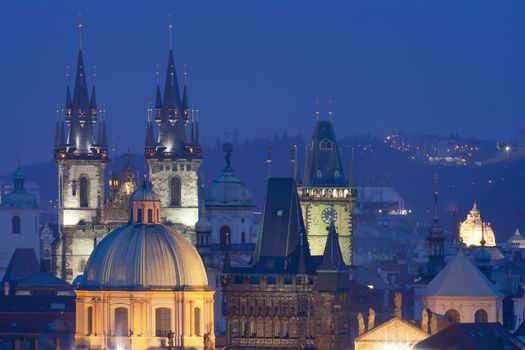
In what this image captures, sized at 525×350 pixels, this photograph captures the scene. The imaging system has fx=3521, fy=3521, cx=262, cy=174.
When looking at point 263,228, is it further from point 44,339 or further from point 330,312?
point 44,339

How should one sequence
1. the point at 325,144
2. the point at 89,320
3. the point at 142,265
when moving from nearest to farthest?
the point at 142,265
the point at 89,320
the point at 325,144

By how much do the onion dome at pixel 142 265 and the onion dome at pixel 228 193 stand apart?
4444 cm

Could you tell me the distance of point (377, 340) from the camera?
142 m

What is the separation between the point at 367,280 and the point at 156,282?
47305 millimetres

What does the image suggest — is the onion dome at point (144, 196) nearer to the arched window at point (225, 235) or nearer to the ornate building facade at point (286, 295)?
the ornate building facade at point (286, 295)

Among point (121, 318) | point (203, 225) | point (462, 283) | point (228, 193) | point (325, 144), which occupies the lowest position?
point (121, 318)

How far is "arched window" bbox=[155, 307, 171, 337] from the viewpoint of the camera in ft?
492

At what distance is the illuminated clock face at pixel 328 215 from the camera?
188000mm

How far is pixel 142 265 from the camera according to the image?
494ft

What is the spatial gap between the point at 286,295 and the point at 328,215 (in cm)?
4081

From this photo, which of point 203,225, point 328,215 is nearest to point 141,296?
point 203,225

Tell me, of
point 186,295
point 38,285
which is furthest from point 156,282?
point 38,285

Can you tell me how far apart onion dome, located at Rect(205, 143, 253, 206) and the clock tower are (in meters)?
7.06

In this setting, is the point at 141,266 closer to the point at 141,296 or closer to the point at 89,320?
the point at 141,296
